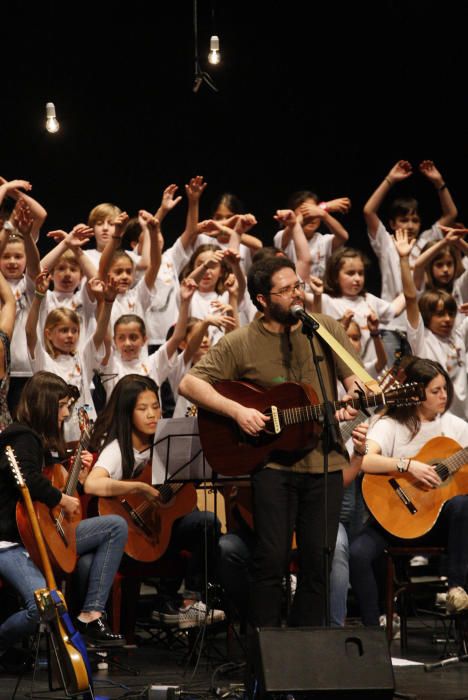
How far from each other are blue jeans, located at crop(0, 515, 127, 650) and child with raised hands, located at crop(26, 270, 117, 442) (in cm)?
144

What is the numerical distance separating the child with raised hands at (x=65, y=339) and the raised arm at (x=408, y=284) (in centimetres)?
209

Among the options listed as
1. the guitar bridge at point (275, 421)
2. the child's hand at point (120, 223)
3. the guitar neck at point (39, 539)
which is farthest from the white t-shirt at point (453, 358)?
the guitar neck at point (39, 539)

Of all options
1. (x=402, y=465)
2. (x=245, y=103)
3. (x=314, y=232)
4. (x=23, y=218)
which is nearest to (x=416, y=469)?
(x=402, y=465)

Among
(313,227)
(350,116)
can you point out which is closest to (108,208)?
(313,227)

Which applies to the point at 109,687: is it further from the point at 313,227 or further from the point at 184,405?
the point at 313,227

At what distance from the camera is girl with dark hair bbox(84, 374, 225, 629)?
5277 millimetres

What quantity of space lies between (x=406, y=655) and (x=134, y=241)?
412 cm

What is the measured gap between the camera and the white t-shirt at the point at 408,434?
223 inches

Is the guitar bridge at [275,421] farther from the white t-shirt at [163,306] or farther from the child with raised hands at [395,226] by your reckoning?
the child with raised hands at [395,226]

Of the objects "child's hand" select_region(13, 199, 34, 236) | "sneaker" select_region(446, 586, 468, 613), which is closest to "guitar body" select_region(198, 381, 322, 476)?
"sneaker" select_region(446, 586, 468, 613)

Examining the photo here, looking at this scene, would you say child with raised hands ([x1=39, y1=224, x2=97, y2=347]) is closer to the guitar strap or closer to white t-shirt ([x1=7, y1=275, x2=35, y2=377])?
white t-shirt ([x1=7, y1=275, x2=35, y2=377])

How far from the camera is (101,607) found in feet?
16.2

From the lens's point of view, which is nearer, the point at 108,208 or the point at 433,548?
the point at 433,548

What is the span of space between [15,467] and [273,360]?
1210 millimetres
